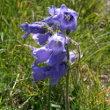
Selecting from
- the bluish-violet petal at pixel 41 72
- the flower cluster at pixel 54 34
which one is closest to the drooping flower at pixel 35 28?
the flower cluster at pixel 54 34

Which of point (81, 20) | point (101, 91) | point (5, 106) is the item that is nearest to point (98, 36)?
point (81, 20)

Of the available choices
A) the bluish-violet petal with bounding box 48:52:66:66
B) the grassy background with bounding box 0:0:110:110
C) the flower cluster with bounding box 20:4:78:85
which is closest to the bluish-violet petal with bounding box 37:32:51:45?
the flower cluster with bounding box 20:4:78:85

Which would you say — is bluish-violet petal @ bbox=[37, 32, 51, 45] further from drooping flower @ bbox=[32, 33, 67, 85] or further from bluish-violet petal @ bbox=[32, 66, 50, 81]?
bluish-violet petal @ bbox=[32, 66, 50, 81]

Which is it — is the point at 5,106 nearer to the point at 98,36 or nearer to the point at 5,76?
the point at 5,76

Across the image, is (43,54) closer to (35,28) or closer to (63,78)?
(35,28)

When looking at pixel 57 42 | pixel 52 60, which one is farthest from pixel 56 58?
pixel 57 42
